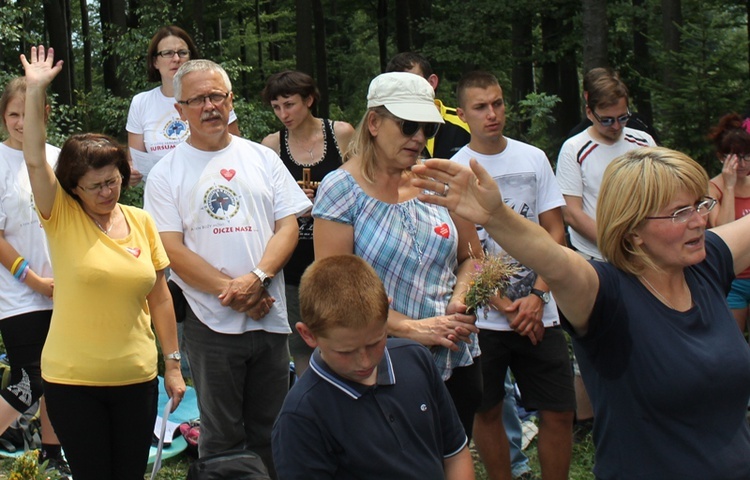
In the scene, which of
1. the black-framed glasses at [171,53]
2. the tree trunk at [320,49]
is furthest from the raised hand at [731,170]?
the tree trunk at [320,49]

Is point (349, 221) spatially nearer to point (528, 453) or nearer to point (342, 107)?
point (528, 453)

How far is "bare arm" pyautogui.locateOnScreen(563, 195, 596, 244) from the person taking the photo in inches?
221

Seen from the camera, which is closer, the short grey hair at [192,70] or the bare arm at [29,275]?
the short grey hair at [192,70]

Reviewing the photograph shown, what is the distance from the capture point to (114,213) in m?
4.46

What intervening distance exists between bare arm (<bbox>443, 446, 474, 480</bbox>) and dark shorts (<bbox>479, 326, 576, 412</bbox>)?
174cm

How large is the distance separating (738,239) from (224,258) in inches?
96.1

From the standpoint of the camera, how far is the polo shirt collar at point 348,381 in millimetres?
2965

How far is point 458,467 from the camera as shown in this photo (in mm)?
3184

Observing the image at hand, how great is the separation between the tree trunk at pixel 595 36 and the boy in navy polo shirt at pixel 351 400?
13.2 m

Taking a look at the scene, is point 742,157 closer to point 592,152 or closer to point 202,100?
point 592,152

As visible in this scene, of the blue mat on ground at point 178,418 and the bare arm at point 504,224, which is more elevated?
the bare arm at point 504,224

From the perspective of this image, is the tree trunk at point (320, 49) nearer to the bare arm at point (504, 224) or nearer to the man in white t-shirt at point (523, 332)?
the man in white t-shirt at point (523, 332)

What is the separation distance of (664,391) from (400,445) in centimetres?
82

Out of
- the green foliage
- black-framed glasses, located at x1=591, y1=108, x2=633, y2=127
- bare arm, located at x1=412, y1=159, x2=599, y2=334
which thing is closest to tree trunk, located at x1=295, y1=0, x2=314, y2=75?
the green foliage
